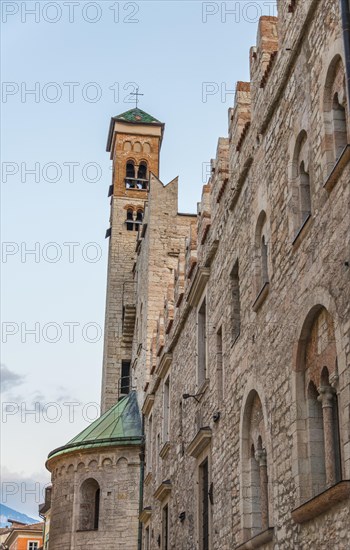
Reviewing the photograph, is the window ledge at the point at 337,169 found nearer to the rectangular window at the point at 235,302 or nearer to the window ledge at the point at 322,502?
the window ledge at the point at 322,502

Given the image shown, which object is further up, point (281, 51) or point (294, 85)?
point (281, 51)

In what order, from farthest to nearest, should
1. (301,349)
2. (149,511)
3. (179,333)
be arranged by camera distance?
(149,511) → (179,333) → (301,349)

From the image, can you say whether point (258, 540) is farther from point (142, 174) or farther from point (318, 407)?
point (142, 174)

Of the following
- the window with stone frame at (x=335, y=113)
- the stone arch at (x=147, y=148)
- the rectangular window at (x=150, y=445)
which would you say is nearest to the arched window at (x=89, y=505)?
the rectangular window at (x=150, y=445)

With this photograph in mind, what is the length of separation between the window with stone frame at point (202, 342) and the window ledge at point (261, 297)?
509cm

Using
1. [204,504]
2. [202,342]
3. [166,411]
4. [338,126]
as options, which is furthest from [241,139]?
[166,411]

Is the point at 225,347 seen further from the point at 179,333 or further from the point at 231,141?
the point at 179,333

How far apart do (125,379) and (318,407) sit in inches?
991

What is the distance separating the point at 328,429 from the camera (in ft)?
32.9

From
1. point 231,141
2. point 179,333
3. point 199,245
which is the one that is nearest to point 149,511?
point 179,333

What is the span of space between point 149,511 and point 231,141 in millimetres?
12394

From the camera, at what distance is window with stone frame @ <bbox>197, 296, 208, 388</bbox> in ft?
60.2

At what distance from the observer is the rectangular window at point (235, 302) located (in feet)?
49.9

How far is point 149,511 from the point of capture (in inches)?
958
